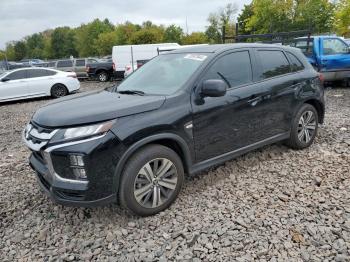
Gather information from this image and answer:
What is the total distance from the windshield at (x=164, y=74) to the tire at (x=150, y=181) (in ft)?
2.46

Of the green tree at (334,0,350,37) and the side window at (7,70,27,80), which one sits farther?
the green tree at (334,0,350,37)

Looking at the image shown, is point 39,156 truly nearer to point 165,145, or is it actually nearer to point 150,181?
point 150,181

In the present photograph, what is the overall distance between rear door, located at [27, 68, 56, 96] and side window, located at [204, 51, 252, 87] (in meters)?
10.7

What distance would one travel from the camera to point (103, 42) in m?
57.2

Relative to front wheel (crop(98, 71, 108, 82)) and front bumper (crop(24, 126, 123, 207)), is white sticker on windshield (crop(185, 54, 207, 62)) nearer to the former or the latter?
front bumper (crop(24, 126, 123, 207))

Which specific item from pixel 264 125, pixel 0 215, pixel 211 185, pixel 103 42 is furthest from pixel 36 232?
pixel 103 42

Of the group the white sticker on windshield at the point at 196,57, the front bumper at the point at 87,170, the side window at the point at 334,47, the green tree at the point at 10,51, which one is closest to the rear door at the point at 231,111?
the white sticker on windshield at the point at 196,57

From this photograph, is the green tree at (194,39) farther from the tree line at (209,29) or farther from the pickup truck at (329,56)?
the pickup truck at (329,56)

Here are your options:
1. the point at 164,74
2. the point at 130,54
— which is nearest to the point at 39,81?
the point at 130,54

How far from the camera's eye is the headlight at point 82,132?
2.92 m

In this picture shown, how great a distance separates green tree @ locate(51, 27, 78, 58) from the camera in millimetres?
82188

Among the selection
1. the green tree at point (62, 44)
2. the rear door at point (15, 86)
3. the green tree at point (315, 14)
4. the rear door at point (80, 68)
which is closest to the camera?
the rear door at point (15, 86)

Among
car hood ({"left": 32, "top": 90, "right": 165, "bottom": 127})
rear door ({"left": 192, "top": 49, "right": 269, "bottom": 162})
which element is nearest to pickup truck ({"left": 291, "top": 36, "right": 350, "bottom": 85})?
rear door ({"left": 192, "top": 49, "right": 269, "bottom": 162})

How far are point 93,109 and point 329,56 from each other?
29.6 ft
